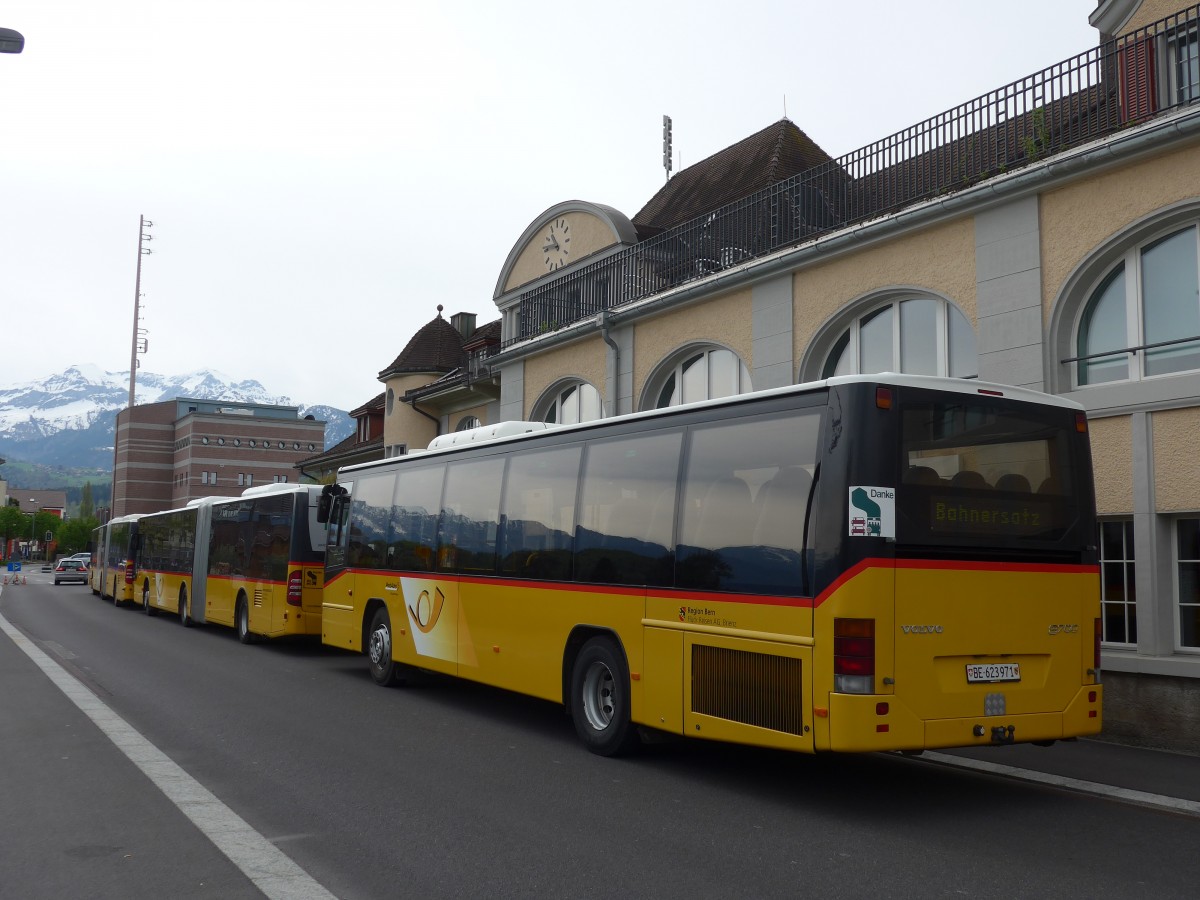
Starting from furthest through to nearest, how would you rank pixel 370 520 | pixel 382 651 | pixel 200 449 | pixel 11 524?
pixel 11 524 < pixel 200 449 < pixel 370 520 < pixel 382 651

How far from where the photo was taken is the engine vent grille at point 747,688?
291 inches

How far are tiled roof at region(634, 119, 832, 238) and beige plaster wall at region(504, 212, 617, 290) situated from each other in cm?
95

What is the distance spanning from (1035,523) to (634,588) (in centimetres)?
309

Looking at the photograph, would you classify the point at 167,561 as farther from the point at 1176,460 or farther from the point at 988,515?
the point at 988,515

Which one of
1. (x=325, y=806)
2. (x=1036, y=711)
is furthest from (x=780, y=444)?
(x=325, y=806)

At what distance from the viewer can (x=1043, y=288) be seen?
12.4 meters

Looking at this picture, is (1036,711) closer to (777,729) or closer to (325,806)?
(777,729)

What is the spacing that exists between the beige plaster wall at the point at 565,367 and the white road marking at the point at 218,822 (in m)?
11.5

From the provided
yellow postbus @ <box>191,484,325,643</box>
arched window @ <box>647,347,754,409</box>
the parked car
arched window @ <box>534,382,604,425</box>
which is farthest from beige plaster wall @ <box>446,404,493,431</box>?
the parked car

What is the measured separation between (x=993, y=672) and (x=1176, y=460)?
4692 millimetres

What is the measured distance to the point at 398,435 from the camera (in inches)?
1270

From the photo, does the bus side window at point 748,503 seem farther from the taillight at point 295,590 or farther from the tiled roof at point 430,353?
the tiled roof at point 430,353

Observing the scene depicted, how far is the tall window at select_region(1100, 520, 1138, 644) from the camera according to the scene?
11398 millimetres

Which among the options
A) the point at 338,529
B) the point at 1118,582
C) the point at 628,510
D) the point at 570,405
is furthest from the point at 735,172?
the point at 628,510
